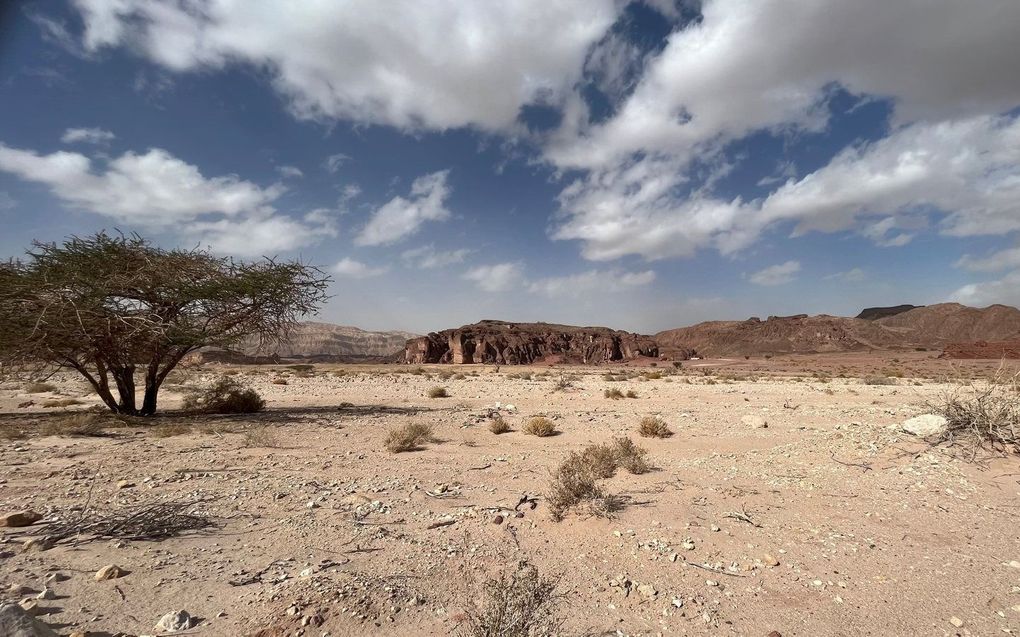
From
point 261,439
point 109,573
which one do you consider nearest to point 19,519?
point 109,573

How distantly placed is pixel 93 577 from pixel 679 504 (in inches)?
233

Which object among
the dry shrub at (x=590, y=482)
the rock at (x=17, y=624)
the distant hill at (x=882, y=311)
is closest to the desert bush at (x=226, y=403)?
the dry shrub at (x=590, y=482)

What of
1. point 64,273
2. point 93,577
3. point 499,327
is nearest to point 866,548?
point 93,577

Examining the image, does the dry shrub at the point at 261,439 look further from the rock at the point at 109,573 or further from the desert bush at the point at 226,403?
the rock at the point at 109,573

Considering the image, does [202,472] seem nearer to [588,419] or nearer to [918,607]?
[918,607]

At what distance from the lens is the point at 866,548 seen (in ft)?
15.6

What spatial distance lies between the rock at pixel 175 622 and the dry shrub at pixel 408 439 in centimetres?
607

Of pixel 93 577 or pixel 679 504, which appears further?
pixel 679 504

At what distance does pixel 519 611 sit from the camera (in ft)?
10.3

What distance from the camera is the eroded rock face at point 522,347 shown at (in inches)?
3617

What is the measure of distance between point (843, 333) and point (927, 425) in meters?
118

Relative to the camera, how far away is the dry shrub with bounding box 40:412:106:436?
1025 centimetres

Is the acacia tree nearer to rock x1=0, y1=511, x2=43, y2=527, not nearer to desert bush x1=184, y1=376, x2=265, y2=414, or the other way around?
desert bush x1=184, y1=376, x2=265, y2=414

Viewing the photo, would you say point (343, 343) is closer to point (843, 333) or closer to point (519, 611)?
point (843, 333)
